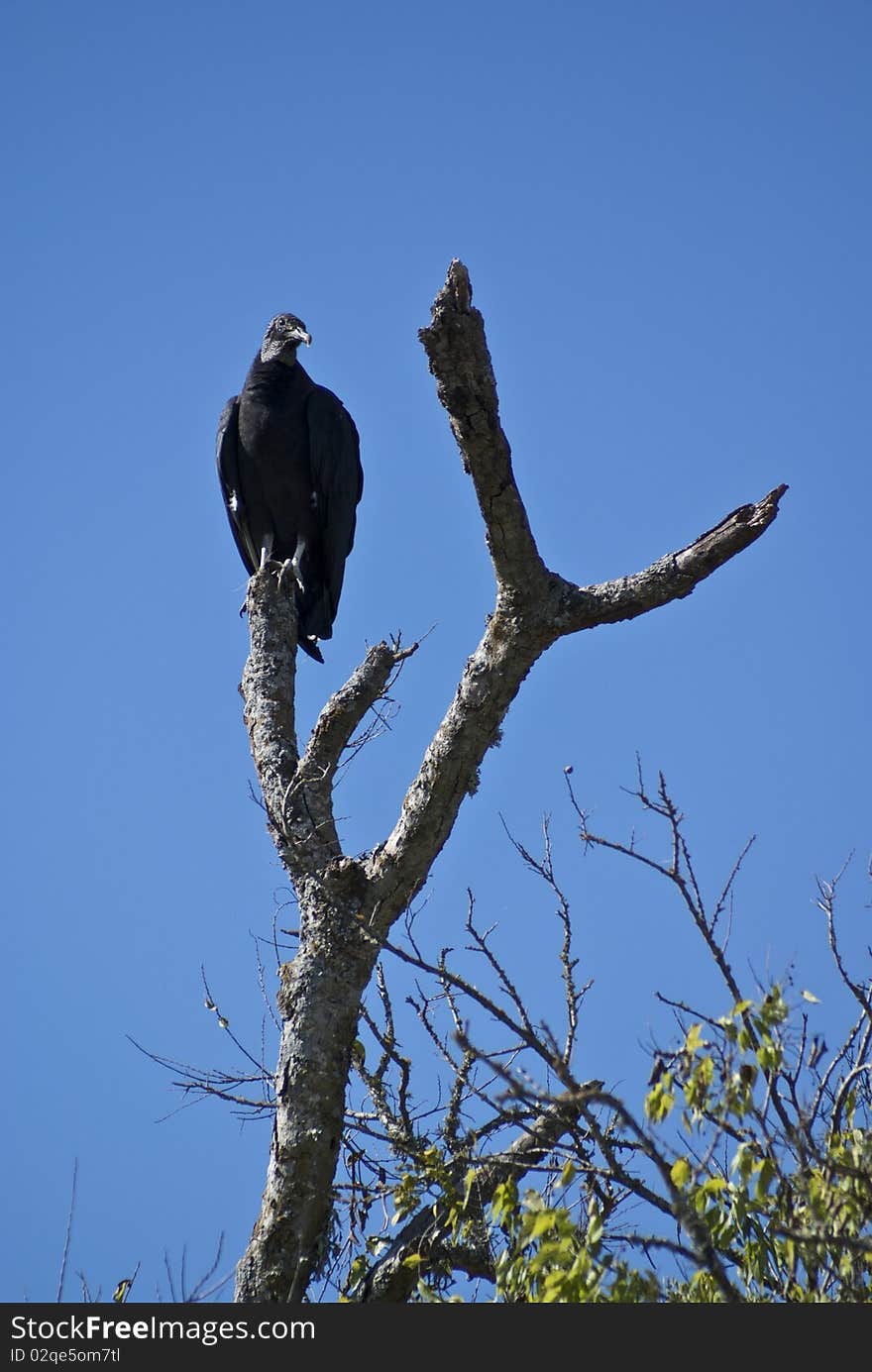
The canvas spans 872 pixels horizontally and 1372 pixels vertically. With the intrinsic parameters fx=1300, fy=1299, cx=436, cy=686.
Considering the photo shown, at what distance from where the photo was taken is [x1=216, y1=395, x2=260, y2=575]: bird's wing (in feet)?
18.1

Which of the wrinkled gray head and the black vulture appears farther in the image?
the wrinkled gray head

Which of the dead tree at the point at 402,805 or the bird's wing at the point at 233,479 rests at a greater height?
the bird's wing at the point at 233,479

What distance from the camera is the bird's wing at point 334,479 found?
209 inches

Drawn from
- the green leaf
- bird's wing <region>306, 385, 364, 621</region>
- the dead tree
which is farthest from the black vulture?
the green leaf

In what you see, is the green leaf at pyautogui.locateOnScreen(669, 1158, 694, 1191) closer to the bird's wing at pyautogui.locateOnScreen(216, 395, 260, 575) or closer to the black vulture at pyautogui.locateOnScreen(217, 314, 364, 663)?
the black vulture at pyautogui.locateOnScreen(217, 314, 364, 663)

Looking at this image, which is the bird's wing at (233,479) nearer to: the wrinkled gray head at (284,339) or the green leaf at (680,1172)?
the wrinkled gray head at (284,339)

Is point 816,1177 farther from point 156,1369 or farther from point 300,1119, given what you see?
point 300,1119

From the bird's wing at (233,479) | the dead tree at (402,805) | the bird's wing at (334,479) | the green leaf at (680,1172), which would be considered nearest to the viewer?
the green leaf at (680,1172)

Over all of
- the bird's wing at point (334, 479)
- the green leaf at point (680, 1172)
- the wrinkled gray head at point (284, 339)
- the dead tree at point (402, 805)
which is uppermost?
the wrinkled gray head at point (284, 339)

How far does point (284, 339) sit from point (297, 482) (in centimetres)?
87

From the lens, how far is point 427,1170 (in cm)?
246

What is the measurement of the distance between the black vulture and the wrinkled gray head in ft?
0.69

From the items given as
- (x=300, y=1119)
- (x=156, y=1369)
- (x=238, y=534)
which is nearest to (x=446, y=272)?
(x=300, y=1119)

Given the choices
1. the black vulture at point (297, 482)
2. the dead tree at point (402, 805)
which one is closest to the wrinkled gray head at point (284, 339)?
the black vulture at point (297, 482)
